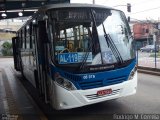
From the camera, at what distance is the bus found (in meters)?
6.77

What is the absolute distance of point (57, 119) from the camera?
7242mm

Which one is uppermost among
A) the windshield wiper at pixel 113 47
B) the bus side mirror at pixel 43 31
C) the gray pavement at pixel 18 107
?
the bus side mirror at pixel 43 31

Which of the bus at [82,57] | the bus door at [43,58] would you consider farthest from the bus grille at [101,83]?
the bus door at [43,58]

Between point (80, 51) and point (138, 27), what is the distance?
61.3 meters

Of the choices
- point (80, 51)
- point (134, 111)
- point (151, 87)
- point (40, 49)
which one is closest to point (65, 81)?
point (80, 51)

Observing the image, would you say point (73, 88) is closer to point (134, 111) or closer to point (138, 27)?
point (134, 111)

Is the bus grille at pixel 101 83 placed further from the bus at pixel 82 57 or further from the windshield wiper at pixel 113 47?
the windshield wiper at pixel 113 47

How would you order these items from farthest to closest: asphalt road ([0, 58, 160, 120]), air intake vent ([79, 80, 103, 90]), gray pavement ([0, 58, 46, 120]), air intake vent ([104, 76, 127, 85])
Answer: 1. gray pavement ([0, 58, 46, 120])
2. asphalt road ([0, 58, 160, 120])
3. air intake vent ([104, 76, 127, 85])
4. air intake vent ([79, 80, 103, 90])

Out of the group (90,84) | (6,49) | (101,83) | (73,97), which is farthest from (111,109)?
(6,49)

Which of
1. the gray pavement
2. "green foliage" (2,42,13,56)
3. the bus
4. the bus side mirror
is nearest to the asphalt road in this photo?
the gray pavement

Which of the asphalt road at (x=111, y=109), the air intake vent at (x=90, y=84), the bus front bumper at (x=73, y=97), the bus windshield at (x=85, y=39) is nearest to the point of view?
the bus front bumper at (x=73, y=97)

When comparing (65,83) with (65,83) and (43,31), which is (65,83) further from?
(43,31)

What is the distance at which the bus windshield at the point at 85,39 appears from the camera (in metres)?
6.94

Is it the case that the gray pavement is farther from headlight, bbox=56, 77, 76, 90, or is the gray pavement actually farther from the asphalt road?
headlight, bbox=56, 77, 76, 90
